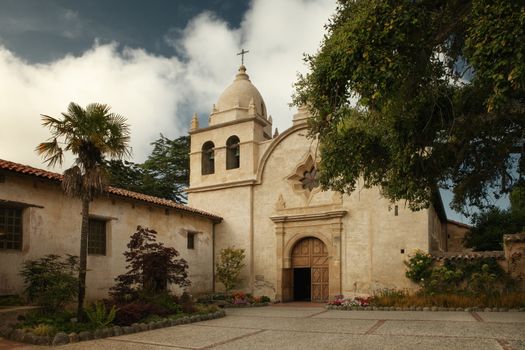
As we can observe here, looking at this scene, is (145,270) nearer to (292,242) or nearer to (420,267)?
(292,242)

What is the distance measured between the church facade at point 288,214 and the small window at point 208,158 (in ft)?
0.19

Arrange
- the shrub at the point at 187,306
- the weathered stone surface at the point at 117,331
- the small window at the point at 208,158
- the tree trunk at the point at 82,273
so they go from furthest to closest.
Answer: the small window at the point at 208,158 < the shrub at the point at 187,306 < the tree trunk at the point at 82,273 < the weathered stone surface at the point at 117,331

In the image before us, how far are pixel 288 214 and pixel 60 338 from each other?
13.5 meters

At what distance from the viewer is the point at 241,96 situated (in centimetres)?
2569

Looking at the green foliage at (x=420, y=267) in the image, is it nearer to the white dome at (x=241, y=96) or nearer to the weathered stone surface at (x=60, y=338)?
the white dome at (x=241, y=96)

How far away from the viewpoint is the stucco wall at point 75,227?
44.4 ft

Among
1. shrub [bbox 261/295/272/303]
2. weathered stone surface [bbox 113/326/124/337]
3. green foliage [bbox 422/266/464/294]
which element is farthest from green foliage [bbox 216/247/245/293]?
weathered stone surface [bbox 113/326/124/337]

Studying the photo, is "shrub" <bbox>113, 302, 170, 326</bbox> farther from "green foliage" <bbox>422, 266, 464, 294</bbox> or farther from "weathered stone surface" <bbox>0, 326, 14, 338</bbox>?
"green foliage" <bbox>422, 266, 464, 294</bbox>

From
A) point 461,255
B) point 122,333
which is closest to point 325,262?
point 461,255

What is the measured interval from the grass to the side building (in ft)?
29.0

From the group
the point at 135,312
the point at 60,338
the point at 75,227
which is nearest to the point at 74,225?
the point at 75,227

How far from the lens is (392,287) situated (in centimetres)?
1908

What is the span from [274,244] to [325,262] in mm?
2606

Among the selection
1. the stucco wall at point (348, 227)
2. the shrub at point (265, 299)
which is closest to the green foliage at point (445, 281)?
the stucco wall at point (348, 227)
